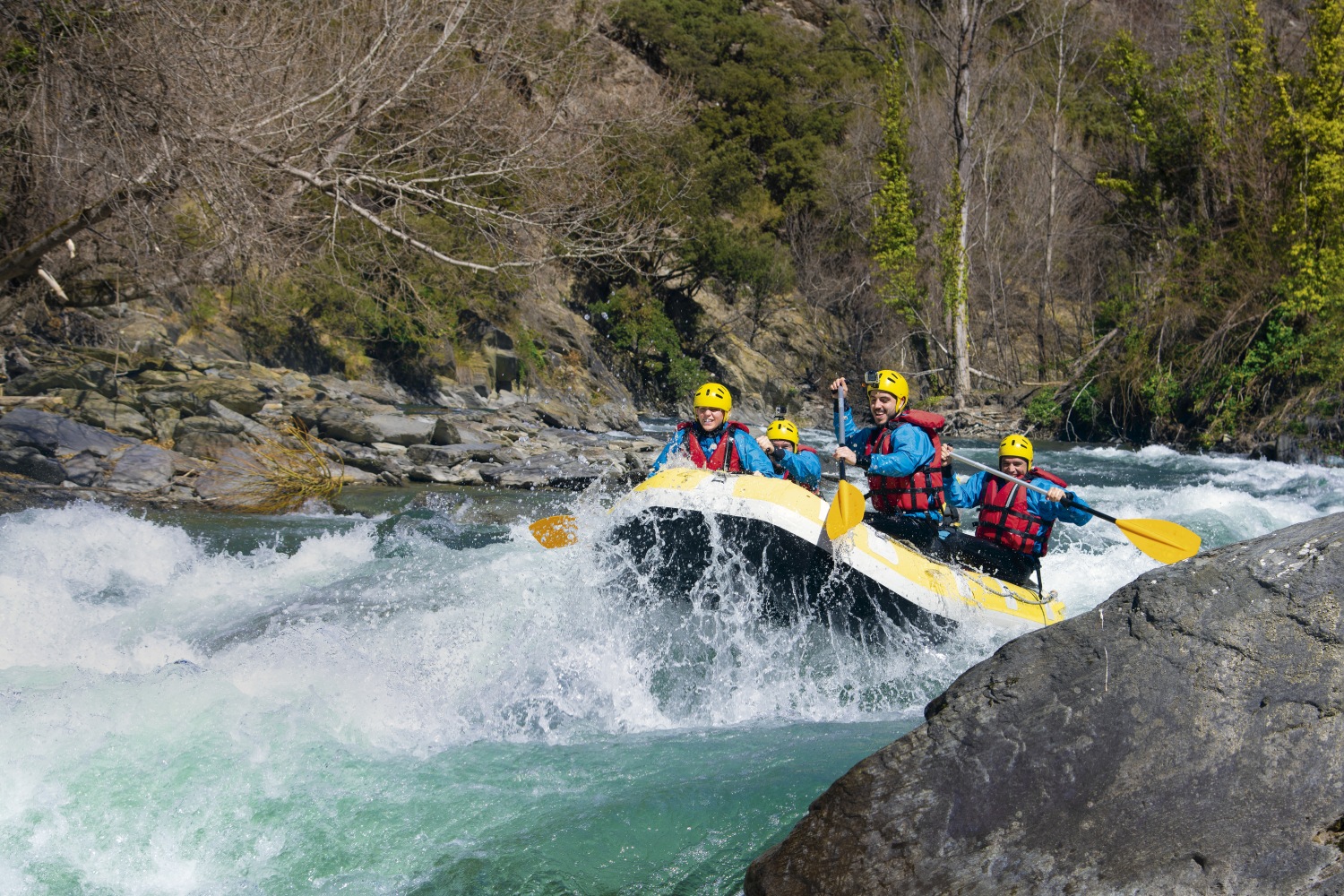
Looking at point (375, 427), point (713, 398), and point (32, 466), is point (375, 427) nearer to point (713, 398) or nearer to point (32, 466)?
point (32, 466)

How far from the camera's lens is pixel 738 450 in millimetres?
6180

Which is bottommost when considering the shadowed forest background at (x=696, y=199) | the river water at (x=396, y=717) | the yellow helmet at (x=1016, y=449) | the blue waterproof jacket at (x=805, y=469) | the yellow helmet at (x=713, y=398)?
the river water at (x=396, y=717)

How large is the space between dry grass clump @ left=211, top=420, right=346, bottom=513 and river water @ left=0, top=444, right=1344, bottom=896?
4.32 ft

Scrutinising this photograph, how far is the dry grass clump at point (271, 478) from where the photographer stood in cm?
875

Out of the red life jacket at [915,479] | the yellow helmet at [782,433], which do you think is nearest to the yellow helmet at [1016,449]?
the red life jacket at [915,479]

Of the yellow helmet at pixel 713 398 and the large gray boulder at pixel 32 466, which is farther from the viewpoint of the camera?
the large gray boulder at pixel 32 466

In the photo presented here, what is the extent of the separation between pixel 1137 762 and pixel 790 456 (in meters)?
3.98

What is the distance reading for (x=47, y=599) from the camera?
557 centimetres

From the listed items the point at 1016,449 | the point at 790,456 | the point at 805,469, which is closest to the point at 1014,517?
the point at 1016,449

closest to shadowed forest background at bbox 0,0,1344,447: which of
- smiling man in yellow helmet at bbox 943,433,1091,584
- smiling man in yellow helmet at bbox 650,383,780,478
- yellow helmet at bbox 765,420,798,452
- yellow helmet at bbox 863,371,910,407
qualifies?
yellow helmet at bbox 765,420,798,452

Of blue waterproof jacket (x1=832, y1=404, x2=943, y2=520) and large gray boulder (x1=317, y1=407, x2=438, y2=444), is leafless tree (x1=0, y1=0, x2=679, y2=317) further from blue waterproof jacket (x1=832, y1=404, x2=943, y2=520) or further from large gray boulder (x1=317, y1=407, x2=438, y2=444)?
blue waterproof jacket (x1=832, y1=404, x2=943, y2=520)

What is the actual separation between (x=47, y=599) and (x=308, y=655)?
2086 mm

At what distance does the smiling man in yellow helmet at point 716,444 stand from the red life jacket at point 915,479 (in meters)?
0.71

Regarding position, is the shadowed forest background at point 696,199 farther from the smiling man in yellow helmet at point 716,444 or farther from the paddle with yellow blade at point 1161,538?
the paddle with yellow blade at point 1161,538
